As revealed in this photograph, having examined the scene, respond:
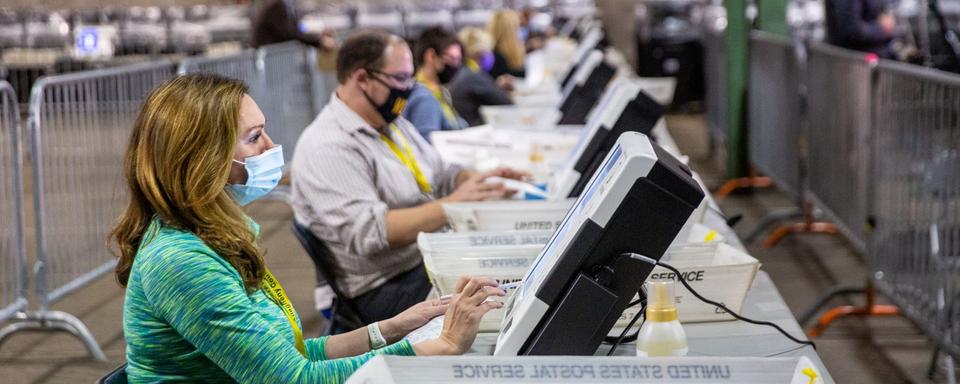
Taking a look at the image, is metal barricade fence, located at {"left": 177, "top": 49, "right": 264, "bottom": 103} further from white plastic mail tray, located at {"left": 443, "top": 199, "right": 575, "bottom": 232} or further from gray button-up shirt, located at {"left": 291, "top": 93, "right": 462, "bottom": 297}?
white plastic mail tray, located at {"left": 443, "top": 199, "right": 575, "bottom": 232}

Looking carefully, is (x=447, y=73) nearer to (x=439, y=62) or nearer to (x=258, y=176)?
(x=439, y=62)

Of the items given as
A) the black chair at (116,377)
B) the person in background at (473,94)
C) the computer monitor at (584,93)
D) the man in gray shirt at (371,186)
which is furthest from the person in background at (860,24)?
the black chair at (116,377)

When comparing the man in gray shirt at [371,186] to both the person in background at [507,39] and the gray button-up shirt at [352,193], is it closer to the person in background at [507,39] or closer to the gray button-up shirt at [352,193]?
the gray button-up shirt at [352,193]

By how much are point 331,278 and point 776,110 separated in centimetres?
517

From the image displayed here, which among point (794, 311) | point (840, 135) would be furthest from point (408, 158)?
point (840, 135)

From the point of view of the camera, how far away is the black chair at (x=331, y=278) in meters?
3.98

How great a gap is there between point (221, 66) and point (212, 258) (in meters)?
→ 6.00

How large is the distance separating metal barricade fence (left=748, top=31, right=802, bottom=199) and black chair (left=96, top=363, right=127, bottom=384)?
234 inches

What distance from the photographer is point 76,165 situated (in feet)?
20.9

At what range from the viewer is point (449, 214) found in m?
3.60

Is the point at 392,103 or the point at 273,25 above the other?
the point at 392,103

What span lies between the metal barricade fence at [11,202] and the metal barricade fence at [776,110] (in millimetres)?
4449

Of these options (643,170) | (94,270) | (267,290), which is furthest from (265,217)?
(643,170)

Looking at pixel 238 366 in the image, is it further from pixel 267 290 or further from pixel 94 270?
pixel 94 270
